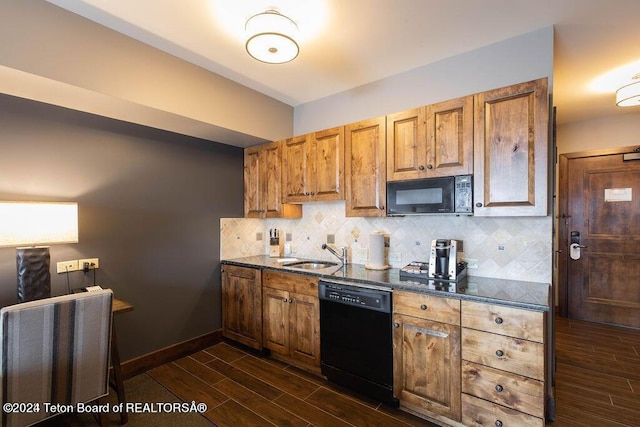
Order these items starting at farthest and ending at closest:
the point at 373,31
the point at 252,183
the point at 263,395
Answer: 1. the point at 252,183
2. the point at 263,395
3. the point at 373,31

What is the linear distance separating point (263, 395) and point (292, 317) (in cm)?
63

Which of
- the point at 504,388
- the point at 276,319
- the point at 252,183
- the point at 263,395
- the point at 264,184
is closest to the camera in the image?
the point at 504,388

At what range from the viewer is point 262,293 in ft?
9.46

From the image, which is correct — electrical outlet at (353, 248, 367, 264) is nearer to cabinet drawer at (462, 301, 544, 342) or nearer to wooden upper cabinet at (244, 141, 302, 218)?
wooden upper cabinet at (244, 141, 302, 218)

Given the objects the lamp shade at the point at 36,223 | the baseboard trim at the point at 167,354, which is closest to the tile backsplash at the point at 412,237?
the baseboard trim at the point at 167,354

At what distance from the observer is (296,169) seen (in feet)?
9.88

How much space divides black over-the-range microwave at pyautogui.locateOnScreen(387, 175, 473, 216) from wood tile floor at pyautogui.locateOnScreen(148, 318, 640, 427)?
4.73ft

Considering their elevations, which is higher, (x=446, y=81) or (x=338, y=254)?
(x=446, y=81)

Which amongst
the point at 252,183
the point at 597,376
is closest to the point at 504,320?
the point at 597,376

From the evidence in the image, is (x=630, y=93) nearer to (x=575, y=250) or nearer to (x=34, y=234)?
(x=575, y=250)

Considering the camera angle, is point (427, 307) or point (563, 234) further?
point (563, 234)

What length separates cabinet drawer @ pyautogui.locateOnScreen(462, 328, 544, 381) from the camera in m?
1.57

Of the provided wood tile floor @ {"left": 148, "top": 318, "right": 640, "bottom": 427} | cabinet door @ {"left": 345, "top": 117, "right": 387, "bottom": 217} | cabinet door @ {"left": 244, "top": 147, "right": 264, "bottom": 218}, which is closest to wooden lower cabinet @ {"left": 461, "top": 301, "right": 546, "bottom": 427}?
wood tile floor @ {"left": 148, "top": 318, "right": 640, "bottom": 427}

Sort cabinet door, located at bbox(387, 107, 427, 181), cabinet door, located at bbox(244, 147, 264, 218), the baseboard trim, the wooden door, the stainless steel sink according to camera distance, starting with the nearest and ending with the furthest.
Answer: cabinet door, located at bbox(387, 107, 427, 181) < the baseboard trim < the stainless steel sink < cabinet door, located at bbox(244, 147, 264, 218) < the wooden door
